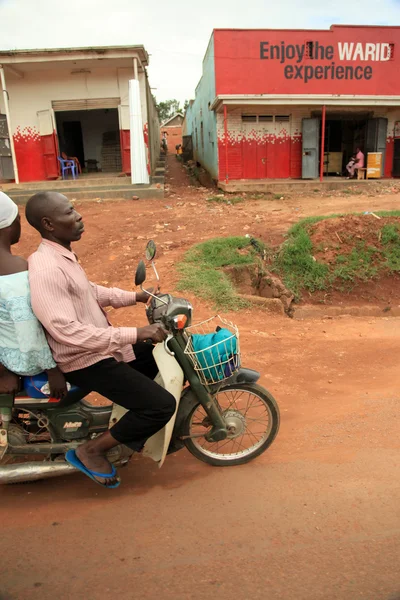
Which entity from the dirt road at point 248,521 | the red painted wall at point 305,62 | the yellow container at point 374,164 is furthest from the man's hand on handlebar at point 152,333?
the yellow container at point 374,164

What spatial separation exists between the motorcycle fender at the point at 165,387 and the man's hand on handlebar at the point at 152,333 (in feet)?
0.83

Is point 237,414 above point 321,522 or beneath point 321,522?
above

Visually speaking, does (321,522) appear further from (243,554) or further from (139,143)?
(139,143)

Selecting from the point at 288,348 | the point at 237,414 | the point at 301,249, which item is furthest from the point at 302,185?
the point at 237,414

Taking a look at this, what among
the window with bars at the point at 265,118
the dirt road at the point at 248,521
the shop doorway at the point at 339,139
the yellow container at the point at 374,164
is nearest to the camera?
the dirt road at the point at 248,521

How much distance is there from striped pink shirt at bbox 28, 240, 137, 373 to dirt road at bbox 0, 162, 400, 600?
88 centimetres

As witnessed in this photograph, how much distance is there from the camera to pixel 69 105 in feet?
49.6

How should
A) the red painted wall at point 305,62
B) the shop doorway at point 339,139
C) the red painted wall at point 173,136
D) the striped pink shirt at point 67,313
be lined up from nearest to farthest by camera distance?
the striped pink shirt at point 67,313 < the red painted wall at point 305,62 < the shop doorway at point 339,139 < the red painted wall at point 173,136

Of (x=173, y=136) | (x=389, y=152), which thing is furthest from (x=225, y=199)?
(x=173, y=136)

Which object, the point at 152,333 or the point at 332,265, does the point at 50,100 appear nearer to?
the point at 332,265

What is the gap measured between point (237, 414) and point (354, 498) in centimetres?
82

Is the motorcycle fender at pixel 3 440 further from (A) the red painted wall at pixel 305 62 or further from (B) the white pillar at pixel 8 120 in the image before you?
(A) the red painted wall at pixel 305 62

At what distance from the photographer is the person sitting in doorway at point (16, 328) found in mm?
2236

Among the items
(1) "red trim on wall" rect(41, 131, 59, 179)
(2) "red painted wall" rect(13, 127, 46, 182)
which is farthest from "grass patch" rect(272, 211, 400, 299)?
(2) "red painted wall" rect(13, 127, 46, 182)
